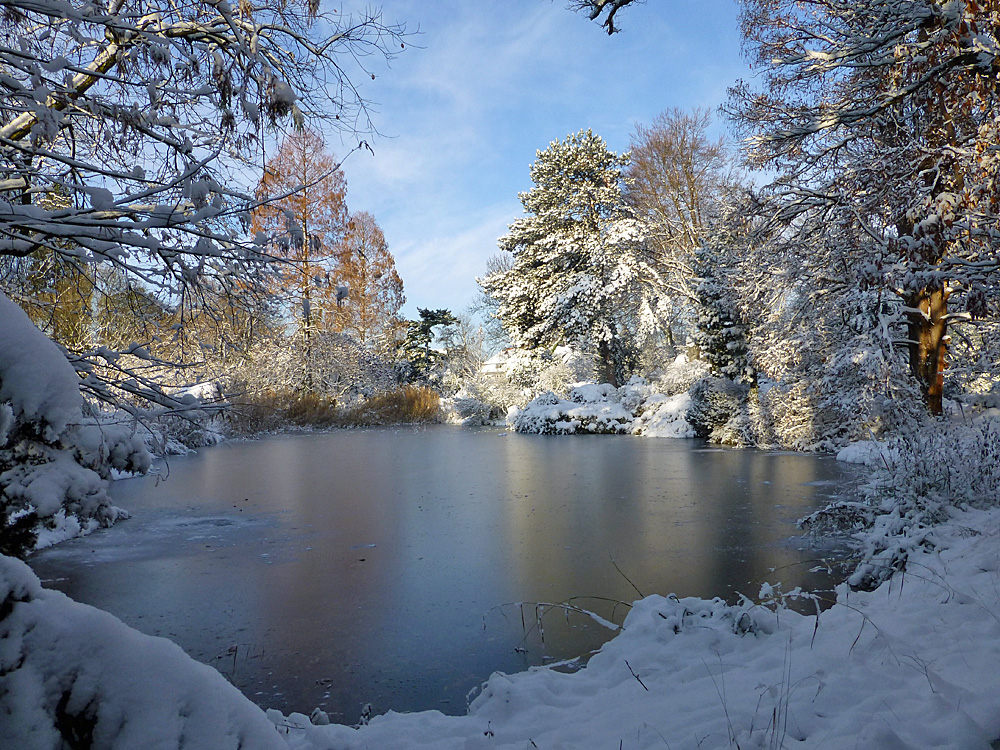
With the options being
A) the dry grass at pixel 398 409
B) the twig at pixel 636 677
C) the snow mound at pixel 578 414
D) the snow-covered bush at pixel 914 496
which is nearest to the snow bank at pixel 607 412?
the snow mound at pixel 578 414

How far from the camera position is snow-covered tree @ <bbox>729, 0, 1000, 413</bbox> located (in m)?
4.71

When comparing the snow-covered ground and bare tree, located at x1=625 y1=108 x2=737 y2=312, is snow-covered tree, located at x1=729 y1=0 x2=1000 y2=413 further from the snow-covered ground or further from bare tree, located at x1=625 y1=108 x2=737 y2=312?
bare tree, located at x1=625 y1=108 x2=737 y2=312

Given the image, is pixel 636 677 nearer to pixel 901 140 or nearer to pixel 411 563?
pixel 411 563

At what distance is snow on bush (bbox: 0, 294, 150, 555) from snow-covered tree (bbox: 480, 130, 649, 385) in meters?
22.3

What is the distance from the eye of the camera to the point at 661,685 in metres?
2.86

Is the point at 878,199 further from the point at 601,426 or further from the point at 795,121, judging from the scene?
the point at 601,426

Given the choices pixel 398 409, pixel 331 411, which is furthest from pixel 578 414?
pixel 331 411

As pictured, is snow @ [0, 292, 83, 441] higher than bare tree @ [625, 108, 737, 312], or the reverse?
bare tree @ [625, 108, 737, 312]

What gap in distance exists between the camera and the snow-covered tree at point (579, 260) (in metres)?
23.8

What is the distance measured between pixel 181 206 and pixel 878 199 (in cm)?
695

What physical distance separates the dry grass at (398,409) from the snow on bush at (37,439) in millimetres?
21931

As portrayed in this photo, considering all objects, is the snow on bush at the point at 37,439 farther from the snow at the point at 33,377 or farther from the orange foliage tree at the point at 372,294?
the orange foliage tree at the point at 372,294

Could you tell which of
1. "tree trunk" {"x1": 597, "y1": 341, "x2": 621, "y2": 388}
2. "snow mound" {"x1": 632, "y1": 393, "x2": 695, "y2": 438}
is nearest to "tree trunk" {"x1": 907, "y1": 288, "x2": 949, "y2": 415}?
"snow mound" {"x1": 632, "y1": 393, "x2": 695, "y2": 438}

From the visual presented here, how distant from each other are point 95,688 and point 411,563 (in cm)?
428
